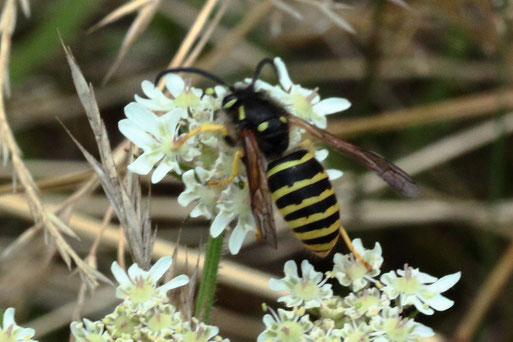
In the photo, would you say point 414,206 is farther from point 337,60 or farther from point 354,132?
point 337,60

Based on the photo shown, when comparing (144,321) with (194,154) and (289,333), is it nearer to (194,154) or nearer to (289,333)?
(289,333)

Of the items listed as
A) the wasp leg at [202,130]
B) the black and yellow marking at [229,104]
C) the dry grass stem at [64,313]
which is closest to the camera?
the wasp leg at [202,130]

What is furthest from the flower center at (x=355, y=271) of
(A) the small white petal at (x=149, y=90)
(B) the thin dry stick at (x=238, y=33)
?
(B) the thin dry stick at (x=238, y=33)

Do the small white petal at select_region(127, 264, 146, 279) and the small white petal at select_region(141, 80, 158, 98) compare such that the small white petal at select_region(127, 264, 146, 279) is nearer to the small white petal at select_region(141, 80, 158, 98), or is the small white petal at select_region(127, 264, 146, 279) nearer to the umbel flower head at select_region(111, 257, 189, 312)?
the umbel flower head at select_region(111, 257, 189, 312)

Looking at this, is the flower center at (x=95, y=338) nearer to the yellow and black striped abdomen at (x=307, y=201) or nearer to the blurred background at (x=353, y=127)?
the yellow and black striped abdomen at (x=307, y=201)

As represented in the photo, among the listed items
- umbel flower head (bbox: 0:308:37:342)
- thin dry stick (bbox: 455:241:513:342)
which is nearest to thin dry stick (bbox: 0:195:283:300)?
thin dry stick (bbox: 455:241:513:342)

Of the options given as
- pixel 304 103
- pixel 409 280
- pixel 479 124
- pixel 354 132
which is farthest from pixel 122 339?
pixel 479 124
